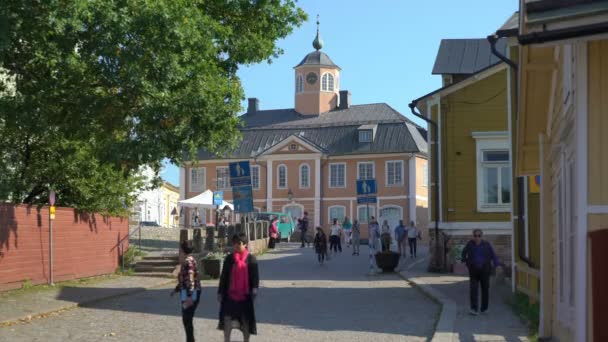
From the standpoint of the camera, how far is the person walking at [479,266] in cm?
1719

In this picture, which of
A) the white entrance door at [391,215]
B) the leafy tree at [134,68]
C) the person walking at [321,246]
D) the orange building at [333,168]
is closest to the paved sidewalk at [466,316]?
the leafy tree at [134,68]

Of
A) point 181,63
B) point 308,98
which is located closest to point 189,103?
point 181,63

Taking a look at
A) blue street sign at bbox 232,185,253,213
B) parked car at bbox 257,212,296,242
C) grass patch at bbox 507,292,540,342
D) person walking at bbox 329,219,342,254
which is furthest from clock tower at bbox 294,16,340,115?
grass patch at bbox 507,292,540,342

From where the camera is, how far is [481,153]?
28.4 metres

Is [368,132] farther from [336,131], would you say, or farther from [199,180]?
[199,180]

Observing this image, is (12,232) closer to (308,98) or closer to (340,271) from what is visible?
(340,271)

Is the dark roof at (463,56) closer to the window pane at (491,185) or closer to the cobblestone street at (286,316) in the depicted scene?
the window pane at (491,185)

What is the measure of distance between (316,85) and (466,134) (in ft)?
194

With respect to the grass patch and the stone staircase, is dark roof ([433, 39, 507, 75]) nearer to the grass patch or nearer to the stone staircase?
the stone staircase

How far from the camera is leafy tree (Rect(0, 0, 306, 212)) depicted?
1652 cm

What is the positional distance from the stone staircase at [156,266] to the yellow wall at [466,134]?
28.4 ft

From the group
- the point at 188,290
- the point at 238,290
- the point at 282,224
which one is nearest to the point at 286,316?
the point at 188,290

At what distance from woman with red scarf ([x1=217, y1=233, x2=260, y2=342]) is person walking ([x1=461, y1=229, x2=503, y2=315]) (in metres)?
6.18

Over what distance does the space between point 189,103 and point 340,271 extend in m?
14.2
